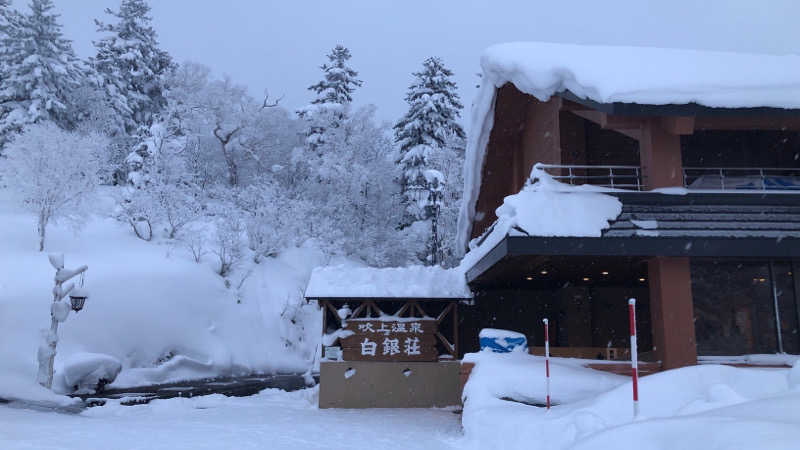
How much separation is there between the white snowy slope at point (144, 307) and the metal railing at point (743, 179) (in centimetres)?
1983

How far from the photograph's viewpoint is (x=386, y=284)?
15109mm

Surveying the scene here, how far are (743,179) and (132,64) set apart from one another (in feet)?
151

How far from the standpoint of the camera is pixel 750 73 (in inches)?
441

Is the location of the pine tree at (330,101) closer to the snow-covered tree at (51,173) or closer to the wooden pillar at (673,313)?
the snow-covered tree at (51,173)

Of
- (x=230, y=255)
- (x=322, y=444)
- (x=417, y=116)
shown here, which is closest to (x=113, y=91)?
(x=230, y=255)

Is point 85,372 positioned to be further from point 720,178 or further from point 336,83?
point 336,83

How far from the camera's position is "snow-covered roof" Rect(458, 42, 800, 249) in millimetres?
10164

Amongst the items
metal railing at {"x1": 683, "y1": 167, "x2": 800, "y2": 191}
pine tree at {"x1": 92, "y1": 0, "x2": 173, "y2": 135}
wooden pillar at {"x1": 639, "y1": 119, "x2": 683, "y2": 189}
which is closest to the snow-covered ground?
wooden pillar at {"x1": 639, "y1": 119, "x2": 683, "y2": 189}

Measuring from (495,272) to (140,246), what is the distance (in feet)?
81.1

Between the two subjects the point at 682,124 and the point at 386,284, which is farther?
the point at 386,284

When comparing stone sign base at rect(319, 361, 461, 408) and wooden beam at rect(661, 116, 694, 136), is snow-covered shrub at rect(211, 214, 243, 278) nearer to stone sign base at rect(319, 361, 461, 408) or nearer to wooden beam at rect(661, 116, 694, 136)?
stone sign base at rect(319, 361, 461, 408)

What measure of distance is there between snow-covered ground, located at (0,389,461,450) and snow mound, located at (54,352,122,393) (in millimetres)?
6975

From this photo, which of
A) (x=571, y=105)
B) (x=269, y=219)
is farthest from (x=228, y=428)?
(x=269, y=219)

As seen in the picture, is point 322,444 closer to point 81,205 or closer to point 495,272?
point 495,272
